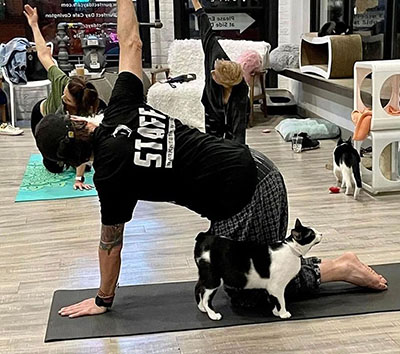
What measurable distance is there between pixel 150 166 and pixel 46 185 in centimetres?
270

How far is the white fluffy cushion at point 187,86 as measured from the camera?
6082mm

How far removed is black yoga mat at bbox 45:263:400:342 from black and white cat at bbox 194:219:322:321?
0.15 meters

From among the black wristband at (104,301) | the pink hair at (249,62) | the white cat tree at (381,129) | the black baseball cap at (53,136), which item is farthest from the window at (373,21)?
the black baseball cap at (53,136)

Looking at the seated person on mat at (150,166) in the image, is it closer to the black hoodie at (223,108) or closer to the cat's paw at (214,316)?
the cat's paw at (214,316)

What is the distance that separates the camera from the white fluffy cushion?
20.0 feet

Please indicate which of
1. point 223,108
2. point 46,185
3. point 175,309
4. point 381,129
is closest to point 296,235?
point 175,309

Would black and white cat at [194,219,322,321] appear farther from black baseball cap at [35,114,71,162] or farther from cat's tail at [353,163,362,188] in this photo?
cat's tail at [353,163,362,188]

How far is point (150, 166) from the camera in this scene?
80.9 inches

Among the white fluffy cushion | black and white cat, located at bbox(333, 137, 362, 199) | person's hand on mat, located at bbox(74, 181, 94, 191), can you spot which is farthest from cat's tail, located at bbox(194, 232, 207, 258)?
the white fluffy cushion

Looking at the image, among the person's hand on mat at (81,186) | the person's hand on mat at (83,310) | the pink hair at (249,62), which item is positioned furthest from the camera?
the pink hair at (249,62)

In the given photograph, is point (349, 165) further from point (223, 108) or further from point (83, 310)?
point (83, 310)

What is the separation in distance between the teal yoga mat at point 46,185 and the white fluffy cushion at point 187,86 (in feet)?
5.07

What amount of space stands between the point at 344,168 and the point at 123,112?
7.33ft

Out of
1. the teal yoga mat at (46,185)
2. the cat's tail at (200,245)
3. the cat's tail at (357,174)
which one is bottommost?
the teal yoga mat at (46,185)
